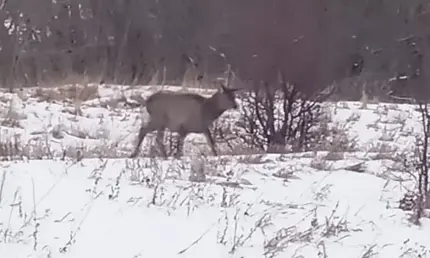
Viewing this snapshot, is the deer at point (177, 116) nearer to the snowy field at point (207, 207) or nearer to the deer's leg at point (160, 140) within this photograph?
the deer's leg at point (160, 140)

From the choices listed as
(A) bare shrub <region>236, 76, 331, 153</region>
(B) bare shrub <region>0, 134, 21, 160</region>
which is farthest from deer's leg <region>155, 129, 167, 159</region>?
(B) bare shrub <region>0, 134, 21, 160</region>

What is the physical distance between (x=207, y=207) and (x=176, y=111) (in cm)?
434

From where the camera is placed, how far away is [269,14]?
11.7m

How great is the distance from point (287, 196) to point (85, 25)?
16.7 meters

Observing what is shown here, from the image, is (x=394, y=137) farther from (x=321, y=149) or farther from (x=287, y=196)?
(x=287, y=196)

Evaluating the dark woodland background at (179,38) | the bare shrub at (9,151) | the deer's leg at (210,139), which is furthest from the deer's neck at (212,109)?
the dark woodland background at (179,38)

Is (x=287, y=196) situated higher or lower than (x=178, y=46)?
lower

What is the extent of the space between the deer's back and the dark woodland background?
7945 mm

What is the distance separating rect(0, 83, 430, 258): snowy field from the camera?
458cm

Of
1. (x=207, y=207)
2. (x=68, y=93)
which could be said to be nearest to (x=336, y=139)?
(x=68, y=93)

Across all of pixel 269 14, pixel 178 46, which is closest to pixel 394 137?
pixel 269 14

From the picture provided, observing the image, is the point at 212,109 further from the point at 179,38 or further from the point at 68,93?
the point at 179,38

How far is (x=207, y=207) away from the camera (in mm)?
5383

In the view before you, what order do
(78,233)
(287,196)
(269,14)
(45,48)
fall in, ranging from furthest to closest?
(45,48) < (269,14) < (287,196) < (78,233)
